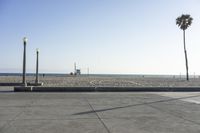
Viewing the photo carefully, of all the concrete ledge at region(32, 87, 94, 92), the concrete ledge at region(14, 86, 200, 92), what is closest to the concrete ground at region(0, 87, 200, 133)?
the concrete ledge at region(14, 86, 200, 92)

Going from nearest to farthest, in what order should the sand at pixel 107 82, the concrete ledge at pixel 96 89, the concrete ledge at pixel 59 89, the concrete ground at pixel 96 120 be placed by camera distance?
the concrete ground at pixel 96 120
the concrete ledge at pixel 96 89
the concrete ledge at pixel 59 89
the sand at pixel 107 82

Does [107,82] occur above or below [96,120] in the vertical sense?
above

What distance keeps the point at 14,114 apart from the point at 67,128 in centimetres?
313

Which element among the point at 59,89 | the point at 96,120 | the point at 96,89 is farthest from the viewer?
the point at 96,89

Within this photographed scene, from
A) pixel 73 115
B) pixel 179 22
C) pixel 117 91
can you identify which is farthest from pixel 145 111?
pixel 179 22

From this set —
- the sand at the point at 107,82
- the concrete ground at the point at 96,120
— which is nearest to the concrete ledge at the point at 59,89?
the concrete ground at the point at 96,120

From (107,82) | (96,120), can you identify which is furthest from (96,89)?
(107,82)

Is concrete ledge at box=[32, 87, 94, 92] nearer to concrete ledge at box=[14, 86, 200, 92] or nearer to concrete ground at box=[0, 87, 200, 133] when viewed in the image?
concrete ledge at box=[14, 86, 200, 92]

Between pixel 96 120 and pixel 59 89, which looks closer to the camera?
pixel 96 120

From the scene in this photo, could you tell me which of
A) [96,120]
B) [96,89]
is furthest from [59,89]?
[96,120]

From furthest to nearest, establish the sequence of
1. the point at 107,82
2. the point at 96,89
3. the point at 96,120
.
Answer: the point at 107,82, the point at 96,89, the point at 96,120

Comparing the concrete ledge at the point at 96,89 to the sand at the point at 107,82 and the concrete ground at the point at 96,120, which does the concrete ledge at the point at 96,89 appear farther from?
the sand at the point at 107,82

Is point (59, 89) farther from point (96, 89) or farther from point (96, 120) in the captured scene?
point (96, 120)

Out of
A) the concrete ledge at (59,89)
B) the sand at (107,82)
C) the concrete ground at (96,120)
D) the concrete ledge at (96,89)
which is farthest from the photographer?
the sand at (107,82)
